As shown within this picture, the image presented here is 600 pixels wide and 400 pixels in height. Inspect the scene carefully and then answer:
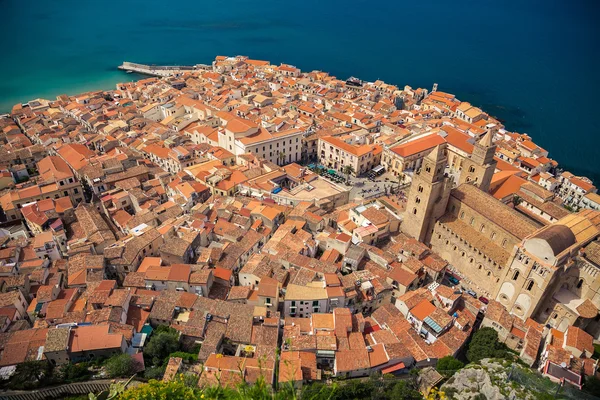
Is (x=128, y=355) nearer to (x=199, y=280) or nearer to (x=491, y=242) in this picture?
(x=199, y=280)

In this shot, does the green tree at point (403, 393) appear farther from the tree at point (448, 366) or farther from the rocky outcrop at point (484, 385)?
the tree at point (448, 366)

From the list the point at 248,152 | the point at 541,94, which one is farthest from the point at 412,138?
the point at 541,94

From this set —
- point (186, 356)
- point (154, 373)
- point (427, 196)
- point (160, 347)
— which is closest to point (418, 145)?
point (427, 196)

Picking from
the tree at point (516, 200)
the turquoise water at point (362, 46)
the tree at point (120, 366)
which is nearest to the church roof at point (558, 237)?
the tree at point (516, 200)

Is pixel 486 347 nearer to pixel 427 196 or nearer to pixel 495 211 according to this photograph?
pixel 495 211

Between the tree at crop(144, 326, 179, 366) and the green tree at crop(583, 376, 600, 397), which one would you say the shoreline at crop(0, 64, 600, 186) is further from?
the tree at crop(144, 326, 179, 366)
